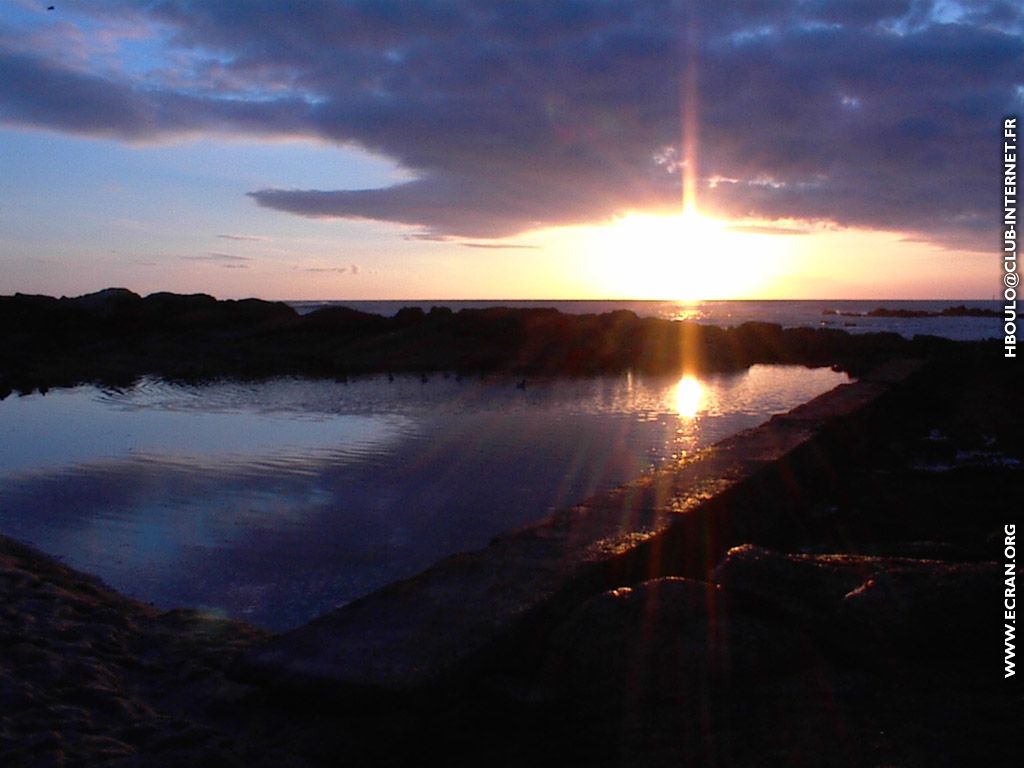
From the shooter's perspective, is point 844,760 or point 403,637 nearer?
point 844,760

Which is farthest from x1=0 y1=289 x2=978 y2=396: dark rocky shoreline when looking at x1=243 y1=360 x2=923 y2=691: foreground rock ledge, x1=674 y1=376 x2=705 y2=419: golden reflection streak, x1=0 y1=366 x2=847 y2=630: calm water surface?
x1=243 y1=360 x2=923 y2=691: foreground rock ledge

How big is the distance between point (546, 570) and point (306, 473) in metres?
5.47

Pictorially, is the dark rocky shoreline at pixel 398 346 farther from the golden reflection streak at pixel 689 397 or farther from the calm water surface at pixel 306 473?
the calm water surface at pixel 306 473

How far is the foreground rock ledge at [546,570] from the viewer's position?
3246 millimetres

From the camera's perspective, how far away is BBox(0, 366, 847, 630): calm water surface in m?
6.11

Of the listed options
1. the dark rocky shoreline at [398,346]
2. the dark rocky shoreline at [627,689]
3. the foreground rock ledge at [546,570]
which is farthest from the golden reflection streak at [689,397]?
the dark rocky shoreline at [627,689]

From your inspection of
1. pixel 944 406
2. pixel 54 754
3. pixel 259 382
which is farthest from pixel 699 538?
pixel 259 382

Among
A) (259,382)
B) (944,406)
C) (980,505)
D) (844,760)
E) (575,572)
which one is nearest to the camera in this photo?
(844,760)

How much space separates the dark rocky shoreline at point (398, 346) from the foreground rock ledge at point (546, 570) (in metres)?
13.1

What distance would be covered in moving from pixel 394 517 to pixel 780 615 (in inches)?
169

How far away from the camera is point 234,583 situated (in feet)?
18.9

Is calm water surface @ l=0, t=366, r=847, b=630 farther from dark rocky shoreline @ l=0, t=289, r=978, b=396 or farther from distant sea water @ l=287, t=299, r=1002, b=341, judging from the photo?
distant sea water @ l=287, t=299, r=1002, b=341

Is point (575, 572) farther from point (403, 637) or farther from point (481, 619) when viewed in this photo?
point (403, 637)

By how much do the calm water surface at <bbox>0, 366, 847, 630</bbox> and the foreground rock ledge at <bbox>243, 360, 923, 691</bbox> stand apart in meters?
1.28
